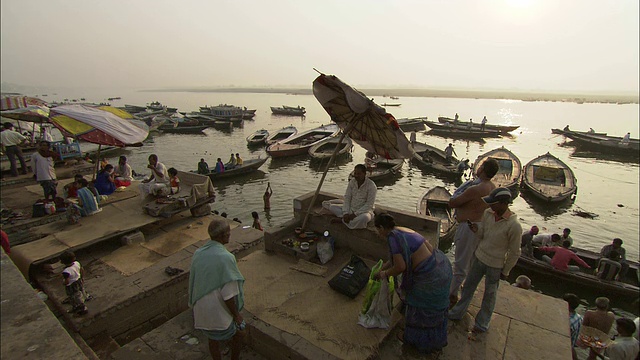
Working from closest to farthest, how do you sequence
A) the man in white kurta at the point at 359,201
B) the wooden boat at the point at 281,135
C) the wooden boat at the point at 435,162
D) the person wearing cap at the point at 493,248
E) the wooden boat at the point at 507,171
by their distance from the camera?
1. the person wearing cap at the point at 493,248
2. the man in white kurta at the point at 359,201
3. the wooden boat at the point at 507,171
4. the wooden boat at the point at 435,162
5. the wooden boat at the point at 281,135

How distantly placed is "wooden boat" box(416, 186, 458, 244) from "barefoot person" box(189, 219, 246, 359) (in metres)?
10.9

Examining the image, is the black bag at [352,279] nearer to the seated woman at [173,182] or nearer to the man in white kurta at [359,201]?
the man in white kurta at [359,201]

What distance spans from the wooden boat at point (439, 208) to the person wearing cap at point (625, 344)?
6961 mm

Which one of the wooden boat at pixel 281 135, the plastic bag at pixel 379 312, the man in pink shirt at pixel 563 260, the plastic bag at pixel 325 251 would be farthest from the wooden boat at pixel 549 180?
the wooden boat at pixel 281 135

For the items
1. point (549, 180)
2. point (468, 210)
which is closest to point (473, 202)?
point (468, 210)

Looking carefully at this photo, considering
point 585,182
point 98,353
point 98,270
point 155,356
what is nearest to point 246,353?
point 155,356

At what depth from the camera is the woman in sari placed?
3676 millimetres

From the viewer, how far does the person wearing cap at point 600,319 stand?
604 centimetres

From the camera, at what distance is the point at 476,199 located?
4555 millimetres

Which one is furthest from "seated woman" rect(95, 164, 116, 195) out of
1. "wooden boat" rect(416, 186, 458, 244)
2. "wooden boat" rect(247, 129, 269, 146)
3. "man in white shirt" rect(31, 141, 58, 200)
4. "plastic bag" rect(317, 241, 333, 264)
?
"wooden boat" rect(247, 129, 269, 146)

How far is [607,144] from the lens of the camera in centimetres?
3456

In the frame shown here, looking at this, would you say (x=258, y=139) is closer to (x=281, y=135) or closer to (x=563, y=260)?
(x=281, y=135)

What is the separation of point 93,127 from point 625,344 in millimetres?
13352

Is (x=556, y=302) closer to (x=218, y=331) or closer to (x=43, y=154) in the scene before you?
(x=218, y=331)
